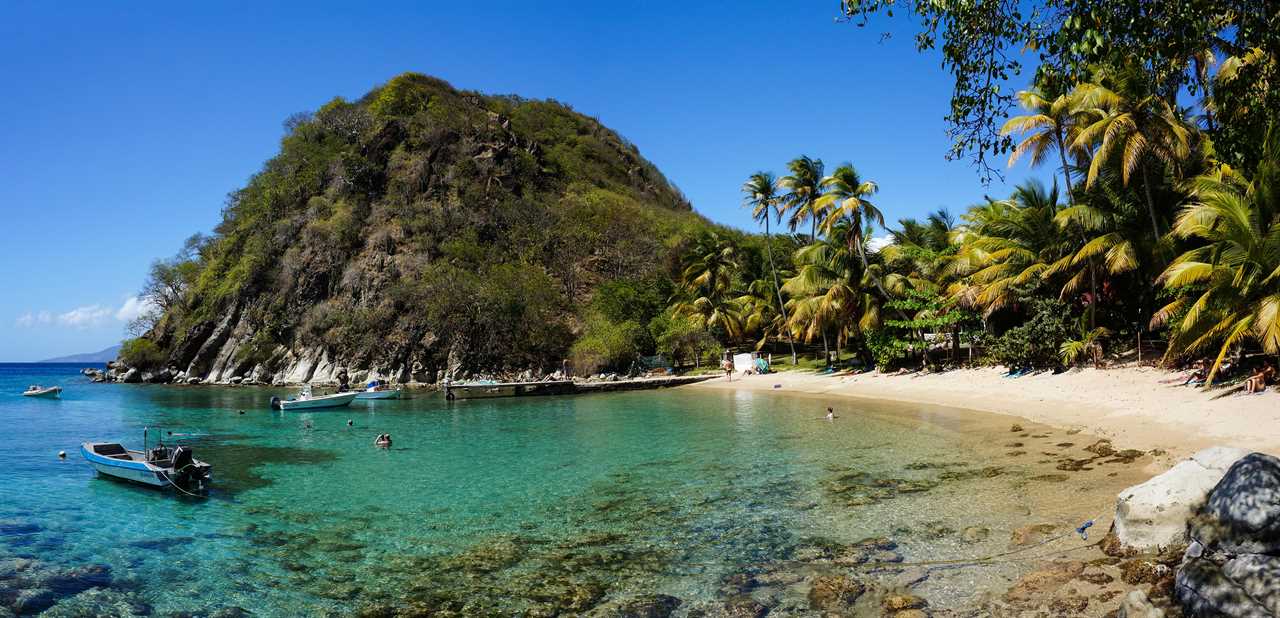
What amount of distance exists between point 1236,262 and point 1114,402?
5458 mm

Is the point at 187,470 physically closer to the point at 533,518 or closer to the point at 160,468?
the point at 160,468

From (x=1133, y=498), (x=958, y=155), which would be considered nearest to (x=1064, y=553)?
(x=1133, y=498)

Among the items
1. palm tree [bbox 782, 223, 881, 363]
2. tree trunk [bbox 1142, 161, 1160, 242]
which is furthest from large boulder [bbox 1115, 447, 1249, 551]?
palm tree [bbox 782, 223, 881, 363]

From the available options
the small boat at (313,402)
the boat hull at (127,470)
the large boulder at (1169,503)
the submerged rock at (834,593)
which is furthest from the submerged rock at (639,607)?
the small boat at (313,402)

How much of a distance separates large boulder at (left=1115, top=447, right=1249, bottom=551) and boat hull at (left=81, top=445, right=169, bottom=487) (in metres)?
18.8

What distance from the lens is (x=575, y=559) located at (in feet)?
31.8

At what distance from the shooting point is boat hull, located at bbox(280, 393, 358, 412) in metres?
37.3

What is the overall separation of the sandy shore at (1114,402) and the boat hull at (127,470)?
72.8 feet

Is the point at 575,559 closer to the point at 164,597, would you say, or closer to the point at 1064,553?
the point at 164,597

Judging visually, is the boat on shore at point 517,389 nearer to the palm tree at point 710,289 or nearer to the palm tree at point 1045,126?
the palm tree at point 710,289

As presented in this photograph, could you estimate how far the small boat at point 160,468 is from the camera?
15664mm

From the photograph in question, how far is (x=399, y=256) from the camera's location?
68.1 metres

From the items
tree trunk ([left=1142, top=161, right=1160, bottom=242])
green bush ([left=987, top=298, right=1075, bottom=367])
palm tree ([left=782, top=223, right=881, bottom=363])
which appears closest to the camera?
tree trunk ([left=1142, top=161, right=1160, bottom=242])

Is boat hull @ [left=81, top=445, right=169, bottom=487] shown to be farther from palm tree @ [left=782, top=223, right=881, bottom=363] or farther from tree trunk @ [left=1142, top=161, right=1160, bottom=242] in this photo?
palm tree @ [left=782, top=223, right=881, bottom=363]
